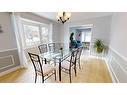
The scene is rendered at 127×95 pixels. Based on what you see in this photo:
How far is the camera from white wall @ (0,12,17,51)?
2.49m

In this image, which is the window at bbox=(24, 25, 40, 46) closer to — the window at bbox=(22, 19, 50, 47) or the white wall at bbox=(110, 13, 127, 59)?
the window at bbox=(22, 19, 50, 47)

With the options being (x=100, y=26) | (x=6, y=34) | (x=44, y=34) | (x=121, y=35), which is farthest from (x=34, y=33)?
(x=121, y=35)

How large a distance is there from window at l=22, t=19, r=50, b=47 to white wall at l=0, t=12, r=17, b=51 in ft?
2.68

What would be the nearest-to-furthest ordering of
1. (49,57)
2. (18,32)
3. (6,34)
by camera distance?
(49,57)
(6,34)
(18,32)

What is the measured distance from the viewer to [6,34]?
103 inches

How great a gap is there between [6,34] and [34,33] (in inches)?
65.5

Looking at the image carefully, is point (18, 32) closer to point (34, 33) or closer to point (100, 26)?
point (34, 33)

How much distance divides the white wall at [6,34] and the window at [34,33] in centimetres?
82

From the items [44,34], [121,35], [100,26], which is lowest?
[121,35]

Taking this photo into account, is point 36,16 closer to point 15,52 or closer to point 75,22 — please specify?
point 15,52

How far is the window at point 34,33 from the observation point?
3719 millimetres

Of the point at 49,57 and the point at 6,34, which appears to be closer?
the point at 49,57
